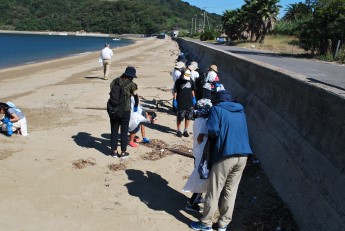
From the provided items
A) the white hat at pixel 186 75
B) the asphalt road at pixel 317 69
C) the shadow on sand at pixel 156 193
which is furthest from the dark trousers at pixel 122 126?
the asphalt road at pixel 317 69

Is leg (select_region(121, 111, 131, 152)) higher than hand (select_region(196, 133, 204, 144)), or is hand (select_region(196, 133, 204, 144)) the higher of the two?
hand (select_region(196, 133, 204, 144))

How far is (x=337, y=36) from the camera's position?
25875mm

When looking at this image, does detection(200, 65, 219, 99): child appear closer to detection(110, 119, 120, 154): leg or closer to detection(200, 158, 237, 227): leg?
detection(110, 119, 120, 154): leg

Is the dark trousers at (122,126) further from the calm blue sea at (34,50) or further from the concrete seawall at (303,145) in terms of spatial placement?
the calm blue sea at (34,50)

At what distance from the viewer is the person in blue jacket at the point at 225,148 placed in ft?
14.6

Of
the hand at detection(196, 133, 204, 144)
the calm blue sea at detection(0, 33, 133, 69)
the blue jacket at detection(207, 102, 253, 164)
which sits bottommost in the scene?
the calm blue sea at detection(0, 33, 133, 69)

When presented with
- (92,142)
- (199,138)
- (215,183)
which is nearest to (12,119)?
(92,142)

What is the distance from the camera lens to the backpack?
697cm

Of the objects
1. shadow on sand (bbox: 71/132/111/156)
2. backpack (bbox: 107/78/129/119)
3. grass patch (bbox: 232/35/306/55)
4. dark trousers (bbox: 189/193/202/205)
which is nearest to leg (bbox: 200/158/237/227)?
dark trousers (bbox: 189/193/202/205)

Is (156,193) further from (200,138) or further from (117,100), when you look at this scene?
(117,100)

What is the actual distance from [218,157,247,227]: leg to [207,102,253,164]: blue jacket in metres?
0.14

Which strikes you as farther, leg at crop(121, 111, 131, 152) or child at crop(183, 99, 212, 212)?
leg at crop(121, 111, 131, 152)

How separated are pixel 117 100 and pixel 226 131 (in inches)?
120

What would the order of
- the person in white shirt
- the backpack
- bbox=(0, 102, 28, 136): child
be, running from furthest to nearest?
the person in white shirt
bbox=(0, 102, 28, 136): child
the backpack
